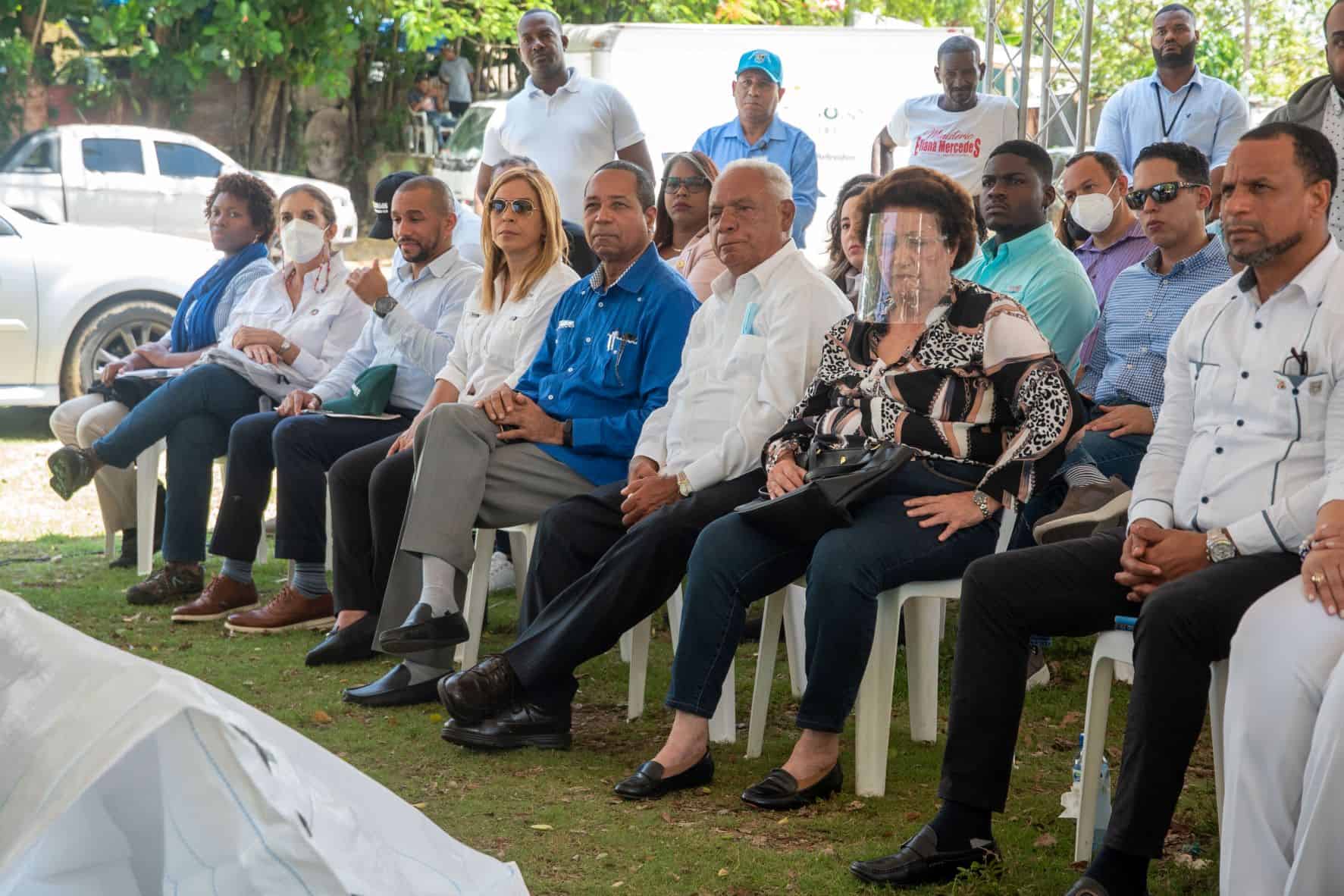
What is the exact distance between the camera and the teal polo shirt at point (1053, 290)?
4.45 meters

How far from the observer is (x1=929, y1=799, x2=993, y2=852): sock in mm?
2951

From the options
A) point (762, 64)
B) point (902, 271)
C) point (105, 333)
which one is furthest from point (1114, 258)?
point (105, 333)

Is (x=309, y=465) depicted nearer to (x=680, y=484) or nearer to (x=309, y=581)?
(x=309, y=581)

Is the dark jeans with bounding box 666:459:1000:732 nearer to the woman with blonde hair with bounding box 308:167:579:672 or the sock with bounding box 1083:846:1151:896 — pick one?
the sock with bounding box 1083:846:1151:896

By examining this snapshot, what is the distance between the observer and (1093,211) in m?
4.86

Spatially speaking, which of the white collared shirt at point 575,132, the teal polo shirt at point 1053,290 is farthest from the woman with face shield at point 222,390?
the teal polo shirt at point 1053,290

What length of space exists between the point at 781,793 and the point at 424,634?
47.5 inches

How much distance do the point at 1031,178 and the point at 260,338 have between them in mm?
2836

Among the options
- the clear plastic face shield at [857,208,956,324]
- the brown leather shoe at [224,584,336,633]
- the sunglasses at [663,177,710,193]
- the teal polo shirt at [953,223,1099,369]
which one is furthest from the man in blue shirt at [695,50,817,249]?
the clear plastic face shield at [857,208,956,324]

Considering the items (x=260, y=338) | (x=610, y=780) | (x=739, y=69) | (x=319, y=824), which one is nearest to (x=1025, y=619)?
(x=610, y=780)

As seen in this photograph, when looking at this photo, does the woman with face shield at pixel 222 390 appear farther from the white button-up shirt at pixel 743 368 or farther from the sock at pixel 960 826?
the sock at pixel 960 826

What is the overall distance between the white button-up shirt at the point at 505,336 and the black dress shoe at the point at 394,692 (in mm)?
914

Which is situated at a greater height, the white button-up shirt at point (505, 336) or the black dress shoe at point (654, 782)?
the white button-up shirt at point (505, 336)

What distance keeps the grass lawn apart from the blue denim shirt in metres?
0.72
